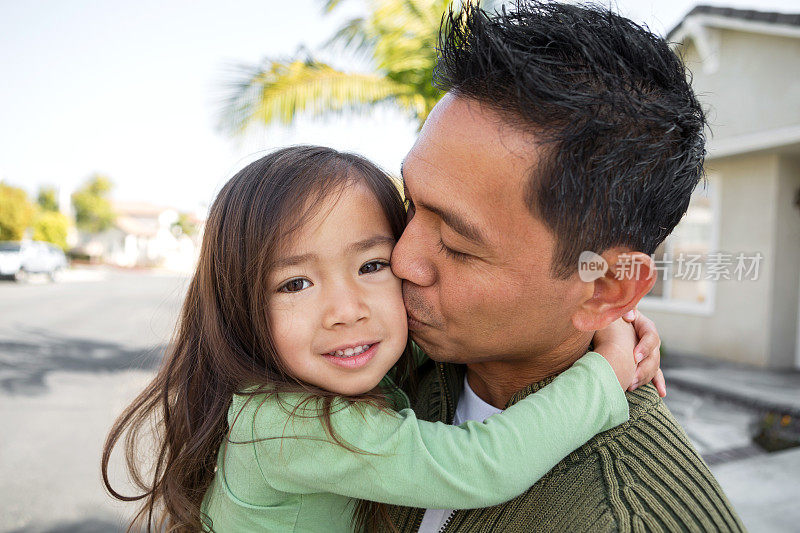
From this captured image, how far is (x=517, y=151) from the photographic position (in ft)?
4.06

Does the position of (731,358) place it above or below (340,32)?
below

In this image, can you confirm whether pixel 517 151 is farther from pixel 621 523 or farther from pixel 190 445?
pixel 190 445

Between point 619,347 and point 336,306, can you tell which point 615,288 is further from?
point 336,306

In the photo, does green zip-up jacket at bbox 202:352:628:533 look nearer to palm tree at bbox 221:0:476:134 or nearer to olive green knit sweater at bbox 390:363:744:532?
olive green knit sweater at bbox 390:363:744:532

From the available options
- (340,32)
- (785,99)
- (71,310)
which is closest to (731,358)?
(785,99)

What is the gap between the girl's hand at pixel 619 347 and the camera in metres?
1.41

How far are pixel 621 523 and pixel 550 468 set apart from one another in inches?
8.2

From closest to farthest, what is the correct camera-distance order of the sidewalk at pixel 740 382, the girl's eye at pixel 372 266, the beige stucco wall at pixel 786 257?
the girl's eye at pixel 372 266
the sidewalk at pixel 740 382
the beige stucco wall at pixel 786 257

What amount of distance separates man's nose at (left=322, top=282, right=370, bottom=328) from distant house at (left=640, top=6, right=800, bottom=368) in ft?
24.7

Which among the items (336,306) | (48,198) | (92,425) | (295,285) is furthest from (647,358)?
(48,198)

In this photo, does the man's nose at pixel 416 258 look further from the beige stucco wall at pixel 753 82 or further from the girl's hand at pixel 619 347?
the beige stucco wall at pixel 753 82

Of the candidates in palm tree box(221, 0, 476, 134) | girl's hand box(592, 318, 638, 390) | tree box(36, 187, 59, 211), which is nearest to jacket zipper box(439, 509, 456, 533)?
girl's hand box(592, 318, 638, 390)

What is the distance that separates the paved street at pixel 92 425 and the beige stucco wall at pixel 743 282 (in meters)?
0.70

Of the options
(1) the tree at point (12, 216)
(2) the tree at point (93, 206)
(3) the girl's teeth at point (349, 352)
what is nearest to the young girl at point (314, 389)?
(3) the girl's teeth at point (349, 352)
